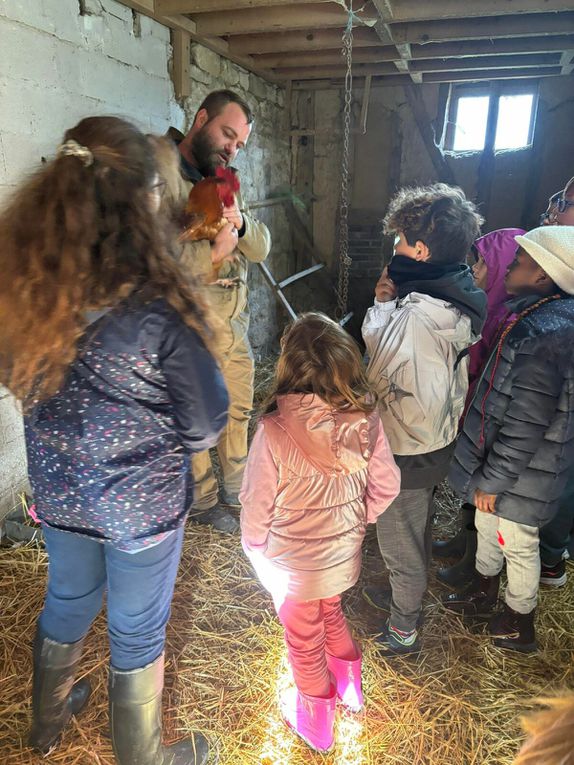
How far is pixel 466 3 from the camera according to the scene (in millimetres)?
2934

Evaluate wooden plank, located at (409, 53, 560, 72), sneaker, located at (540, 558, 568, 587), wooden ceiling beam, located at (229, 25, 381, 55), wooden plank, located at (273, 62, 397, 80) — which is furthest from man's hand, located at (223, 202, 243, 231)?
wooden plank, located at (409, 53, 560, 72)

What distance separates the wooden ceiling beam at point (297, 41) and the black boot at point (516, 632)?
12.2 ft

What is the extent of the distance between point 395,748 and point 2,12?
2.98 metres

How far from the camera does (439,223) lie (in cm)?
148

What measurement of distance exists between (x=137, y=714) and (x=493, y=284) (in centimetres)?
195

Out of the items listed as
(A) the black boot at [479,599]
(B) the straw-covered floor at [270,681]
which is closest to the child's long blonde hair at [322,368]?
(B) the straw-covered floor at [270,681]

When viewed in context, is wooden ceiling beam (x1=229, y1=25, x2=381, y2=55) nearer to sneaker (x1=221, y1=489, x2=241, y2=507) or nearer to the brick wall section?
the brick wall section

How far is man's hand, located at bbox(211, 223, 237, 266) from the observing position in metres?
2.04

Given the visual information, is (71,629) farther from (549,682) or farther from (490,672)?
(549,682)

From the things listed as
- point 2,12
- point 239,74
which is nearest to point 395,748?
point 2,12

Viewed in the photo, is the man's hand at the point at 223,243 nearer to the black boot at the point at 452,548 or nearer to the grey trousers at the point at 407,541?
the grey trousers at the point at 407,541

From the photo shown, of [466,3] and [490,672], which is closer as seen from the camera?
[490,672]

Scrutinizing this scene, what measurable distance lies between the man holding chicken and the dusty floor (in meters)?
0.48

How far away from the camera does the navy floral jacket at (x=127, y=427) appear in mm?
957
